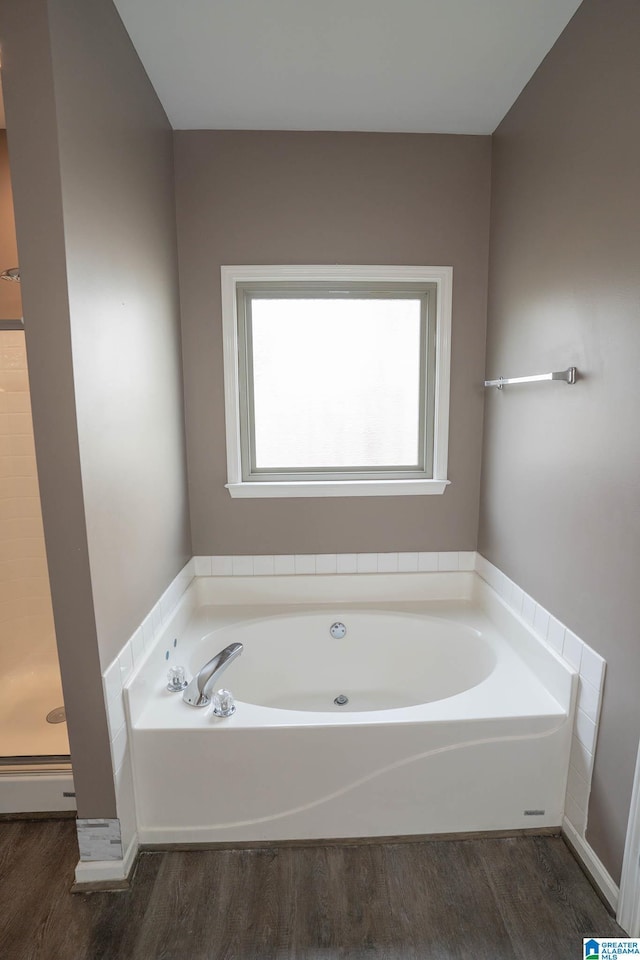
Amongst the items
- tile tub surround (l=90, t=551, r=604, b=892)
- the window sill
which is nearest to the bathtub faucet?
tile tub surround (l=90, t=551, r=604, b=892)

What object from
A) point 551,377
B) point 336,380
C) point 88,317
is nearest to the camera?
point 88,317

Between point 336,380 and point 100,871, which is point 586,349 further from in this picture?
point 100,871

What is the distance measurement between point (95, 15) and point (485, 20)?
119 centimetres

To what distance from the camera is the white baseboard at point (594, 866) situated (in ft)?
4.79

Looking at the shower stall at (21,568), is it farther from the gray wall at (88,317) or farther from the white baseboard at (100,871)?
the gray wall at (88,317)

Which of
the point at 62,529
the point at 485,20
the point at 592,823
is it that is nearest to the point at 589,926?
the point at 592,823

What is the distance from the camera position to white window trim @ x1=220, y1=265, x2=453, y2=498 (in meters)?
2.34

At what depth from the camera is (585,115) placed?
155 cm

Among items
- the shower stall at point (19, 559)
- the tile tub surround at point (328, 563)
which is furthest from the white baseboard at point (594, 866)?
the shower stall at point (19, 559)

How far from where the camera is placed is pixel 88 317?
1.41 m

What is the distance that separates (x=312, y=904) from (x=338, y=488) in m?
1.57

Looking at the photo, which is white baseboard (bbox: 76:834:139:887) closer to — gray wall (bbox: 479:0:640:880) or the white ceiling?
gray wall (bbox: 479:0:640:880)

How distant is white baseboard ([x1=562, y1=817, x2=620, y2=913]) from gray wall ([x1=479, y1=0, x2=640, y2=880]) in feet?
0.10

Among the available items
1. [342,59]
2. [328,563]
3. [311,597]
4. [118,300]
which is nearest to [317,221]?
[342,59]
